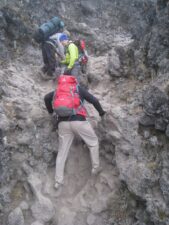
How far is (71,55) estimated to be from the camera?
1120 cm

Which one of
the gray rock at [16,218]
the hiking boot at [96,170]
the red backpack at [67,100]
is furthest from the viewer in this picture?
the hiking boot at [96,170]

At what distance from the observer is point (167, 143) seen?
823 centimetres

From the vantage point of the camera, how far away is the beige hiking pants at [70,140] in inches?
350

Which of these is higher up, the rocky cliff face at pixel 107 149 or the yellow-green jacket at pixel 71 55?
the yellow-green jacket at pixel 71 55

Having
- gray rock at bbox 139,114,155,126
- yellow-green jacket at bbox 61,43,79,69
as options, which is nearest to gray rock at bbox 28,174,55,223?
gray rock at bbox 139,114,155,126

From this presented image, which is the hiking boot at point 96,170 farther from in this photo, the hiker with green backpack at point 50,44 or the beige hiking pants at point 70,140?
the hiker with green backpack at point 50,44

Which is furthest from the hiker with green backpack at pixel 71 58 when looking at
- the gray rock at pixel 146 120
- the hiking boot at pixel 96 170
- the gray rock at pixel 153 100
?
the hiking boot at pixel 96 170

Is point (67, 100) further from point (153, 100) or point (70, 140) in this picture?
point (153, 100)

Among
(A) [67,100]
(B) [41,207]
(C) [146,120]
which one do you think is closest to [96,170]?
(B) [41,207]

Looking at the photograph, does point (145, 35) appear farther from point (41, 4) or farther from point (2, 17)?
point (41, 4)

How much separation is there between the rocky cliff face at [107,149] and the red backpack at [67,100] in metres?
1.07

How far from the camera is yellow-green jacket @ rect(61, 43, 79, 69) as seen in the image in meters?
11.2

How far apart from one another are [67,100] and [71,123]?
24.4 inches

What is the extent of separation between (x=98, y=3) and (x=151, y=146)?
41.4ft
